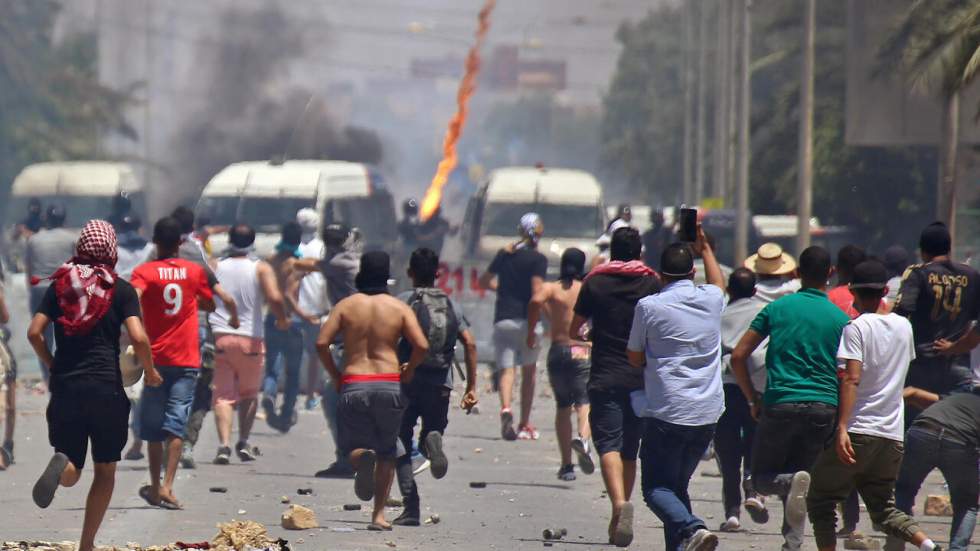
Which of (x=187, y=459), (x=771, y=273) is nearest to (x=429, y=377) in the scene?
(x=771, y=273)

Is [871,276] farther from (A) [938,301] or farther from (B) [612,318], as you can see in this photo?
(B) [612,318]

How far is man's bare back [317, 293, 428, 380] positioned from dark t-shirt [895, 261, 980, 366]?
2.65 m

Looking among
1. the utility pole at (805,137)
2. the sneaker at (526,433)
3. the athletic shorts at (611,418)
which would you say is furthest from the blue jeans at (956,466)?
the utility pole at (805,137)

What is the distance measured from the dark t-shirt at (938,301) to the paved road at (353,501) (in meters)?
1.19

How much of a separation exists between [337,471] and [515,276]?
297cm

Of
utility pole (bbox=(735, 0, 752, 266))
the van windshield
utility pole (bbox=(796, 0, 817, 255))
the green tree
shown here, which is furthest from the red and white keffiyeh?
the green tree

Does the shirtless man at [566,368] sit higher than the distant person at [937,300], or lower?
lower

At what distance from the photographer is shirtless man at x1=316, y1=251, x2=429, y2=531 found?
404 inches

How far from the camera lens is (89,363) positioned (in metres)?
8.88

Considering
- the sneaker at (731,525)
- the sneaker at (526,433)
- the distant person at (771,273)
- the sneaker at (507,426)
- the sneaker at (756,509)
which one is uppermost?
the distant person at (771,273)

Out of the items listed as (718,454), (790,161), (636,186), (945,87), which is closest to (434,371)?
(718,454)

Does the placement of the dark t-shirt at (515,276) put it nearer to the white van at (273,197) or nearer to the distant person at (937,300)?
the distant person at (937,300)

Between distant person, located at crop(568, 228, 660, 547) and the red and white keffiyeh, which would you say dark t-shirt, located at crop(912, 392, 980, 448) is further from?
the red and white keffiyeh

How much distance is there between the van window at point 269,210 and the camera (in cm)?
2736
